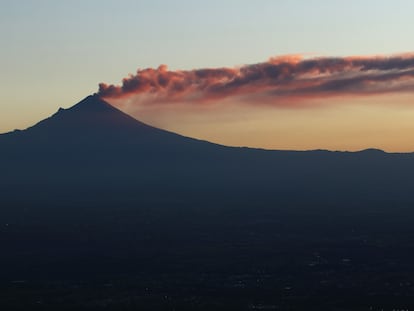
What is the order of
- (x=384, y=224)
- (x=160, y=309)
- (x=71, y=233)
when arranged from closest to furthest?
(x=160, y=309) → (x=71, y=233) → (x=384, y=224)

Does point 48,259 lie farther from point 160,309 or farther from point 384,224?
point 384,224

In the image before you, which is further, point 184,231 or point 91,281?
point 184,231

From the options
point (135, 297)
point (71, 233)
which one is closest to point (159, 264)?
point (135, 297)

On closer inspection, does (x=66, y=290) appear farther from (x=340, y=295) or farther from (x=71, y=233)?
(x=71, y=233)

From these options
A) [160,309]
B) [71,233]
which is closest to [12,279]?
[160,309]

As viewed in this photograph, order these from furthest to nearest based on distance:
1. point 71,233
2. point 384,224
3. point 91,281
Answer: point 384,224 → point 71,233 → point 91,281

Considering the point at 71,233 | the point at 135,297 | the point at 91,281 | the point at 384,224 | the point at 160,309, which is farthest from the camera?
the point at 384,224

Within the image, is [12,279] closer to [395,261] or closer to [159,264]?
[159,264]

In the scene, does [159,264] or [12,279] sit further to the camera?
[159,264]

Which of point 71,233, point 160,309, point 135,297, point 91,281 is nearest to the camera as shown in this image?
point 160,309
